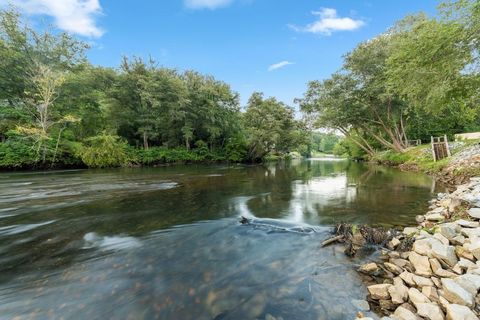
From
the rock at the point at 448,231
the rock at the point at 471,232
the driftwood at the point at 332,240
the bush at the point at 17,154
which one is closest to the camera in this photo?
the rock at the point at 471,232

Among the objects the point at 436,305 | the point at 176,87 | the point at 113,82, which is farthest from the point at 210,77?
the point at 436,305

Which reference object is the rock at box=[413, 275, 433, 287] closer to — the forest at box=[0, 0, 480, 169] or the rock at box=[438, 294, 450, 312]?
the rock at box=[438, 294, 450, 312]

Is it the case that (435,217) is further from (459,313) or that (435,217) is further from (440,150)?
(440,150)

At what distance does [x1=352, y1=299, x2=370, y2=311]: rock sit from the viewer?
2602 mm

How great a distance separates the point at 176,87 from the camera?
2672cm

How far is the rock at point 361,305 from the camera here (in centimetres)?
260

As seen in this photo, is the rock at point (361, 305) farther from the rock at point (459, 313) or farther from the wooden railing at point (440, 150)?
the wooden railing at point (440, 150)

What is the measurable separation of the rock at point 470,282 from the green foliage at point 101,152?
24.9 m

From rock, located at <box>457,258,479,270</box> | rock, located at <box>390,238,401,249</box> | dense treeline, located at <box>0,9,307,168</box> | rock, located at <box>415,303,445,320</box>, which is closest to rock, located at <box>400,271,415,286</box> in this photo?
rock, located at <box>415,303,445,320</box>

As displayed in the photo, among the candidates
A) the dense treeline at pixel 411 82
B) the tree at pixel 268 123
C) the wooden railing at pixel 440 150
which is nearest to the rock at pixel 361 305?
the dense treeline at pixel 411 82

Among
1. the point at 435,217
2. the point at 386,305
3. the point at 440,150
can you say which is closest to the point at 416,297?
the point at 386,305

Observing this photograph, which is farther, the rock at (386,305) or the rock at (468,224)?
the rock at (468,224)

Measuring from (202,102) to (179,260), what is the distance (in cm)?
2755

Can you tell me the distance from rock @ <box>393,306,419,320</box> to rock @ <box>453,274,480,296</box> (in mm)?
713
